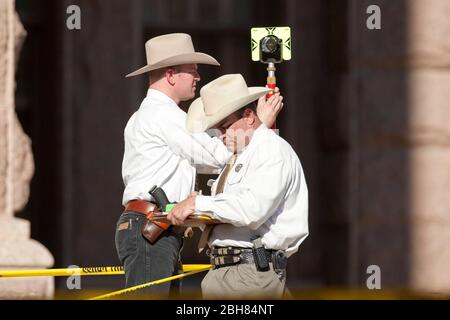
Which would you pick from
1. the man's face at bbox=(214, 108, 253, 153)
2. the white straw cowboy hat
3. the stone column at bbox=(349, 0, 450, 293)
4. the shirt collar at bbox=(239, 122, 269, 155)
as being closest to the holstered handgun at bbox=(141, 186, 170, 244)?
the white straw cowboy hat

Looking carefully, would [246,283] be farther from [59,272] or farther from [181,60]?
[59,272]

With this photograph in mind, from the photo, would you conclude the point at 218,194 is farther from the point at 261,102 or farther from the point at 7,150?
the point at 7,150

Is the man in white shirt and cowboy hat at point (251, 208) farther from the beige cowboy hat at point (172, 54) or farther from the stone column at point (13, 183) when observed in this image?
the stone column at point (13, 183)

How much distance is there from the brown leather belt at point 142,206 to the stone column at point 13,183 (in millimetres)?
2063

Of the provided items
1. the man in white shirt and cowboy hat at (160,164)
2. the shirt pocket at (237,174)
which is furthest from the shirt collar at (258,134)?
the man in white shirt and cowboy hat at (160,164)

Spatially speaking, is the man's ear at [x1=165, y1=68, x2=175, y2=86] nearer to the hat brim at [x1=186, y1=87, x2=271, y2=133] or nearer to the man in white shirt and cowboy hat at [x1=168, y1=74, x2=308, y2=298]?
the hat brim at [x1=186, y1=87, x2=271, y2=133]

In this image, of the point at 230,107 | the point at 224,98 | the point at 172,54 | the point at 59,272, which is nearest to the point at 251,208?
the point at 230,107

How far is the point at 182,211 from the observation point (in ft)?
27.6

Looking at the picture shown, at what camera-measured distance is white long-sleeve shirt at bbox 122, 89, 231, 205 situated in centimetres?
960

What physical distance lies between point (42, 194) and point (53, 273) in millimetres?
2581

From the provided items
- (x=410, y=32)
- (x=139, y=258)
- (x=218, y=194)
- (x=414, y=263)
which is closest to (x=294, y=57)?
(x=410, y=32)

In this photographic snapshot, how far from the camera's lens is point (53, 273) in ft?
35.2

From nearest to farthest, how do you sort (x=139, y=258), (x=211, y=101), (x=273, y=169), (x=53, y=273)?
(x=273, y=169) < (x=211, y=101) < (x=139, y=258) < (x=53, y=273)

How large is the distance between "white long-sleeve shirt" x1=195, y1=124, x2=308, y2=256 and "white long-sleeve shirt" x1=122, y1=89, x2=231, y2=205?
110 cm
